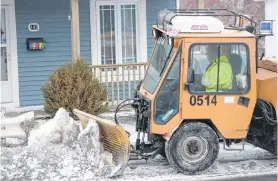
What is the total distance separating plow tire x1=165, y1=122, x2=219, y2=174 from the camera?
8.01 m

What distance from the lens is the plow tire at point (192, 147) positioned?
8.01 metres

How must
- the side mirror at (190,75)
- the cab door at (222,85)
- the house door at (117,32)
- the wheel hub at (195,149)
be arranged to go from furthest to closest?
the house door at (117,32)
the wheel hub at (195,149)
the cab door at (222,85)
the side mirror at (190,75)

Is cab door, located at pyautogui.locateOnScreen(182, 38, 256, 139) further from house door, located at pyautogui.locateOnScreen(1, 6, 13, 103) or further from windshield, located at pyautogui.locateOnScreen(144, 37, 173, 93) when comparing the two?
house door, located at pyautogui.locateOnScreen(1, 6, 13, 103)

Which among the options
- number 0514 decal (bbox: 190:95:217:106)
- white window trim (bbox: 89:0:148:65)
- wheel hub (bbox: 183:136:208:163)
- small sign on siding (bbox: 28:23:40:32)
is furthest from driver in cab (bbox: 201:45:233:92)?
small sign on siding (bbox: 28:23:40:32)

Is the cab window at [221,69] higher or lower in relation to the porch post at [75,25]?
lower

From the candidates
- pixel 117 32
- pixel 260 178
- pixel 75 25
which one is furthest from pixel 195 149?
pixel 117 32

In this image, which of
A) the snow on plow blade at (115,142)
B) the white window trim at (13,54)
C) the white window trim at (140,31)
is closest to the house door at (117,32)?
the white window trim at (140,31)

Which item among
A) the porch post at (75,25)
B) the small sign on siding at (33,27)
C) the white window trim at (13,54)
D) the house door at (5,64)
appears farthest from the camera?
the small sign on siding at (33,27)

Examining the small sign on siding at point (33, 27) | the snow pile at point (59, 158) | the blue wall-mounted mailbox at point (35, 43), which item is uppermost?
the small sign on siding at point (33, 27)

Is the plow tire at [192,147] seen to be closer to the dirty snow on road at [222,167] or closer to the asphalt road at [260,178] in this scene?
the dirty snow on road at [222,167]

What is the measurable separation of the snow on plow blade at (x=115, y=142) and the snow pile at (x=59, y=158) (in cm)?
10

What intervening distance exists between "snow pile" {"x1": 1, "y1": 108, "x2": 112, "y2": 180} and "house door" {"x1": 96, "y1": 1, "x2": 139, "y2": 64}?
5954mm

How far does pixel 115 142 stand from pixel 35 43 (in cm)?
645

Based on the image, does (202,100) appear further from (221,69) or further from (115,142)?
(115,142)
